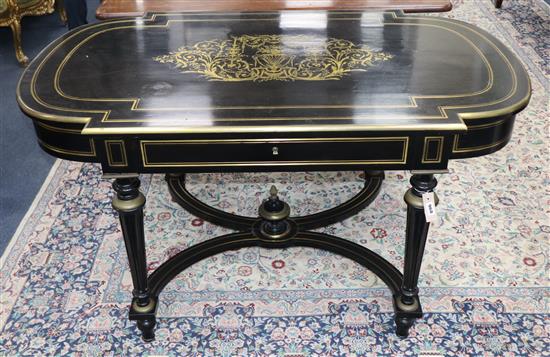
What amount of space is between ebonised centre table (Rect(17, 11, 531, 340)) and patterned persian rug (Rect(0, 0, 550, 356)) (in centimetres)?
10

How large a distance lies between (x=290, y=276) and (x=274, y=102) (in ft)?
2.52

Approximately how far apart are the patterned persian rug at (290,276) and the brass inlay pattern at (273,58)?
74 centimetres

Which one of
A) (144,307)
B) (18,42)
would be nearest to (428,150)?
(144,307)

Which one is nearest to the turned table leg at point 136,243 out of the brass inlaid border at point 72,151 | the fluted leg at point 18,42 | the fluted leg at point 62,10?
the brass inlaid border at point 72,151

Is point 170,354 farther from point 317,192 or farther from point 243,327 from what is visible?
point 317,192

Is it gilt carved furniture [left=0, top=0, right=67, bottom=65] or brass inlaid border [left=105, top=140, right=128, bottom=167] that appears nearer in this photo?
brass inlaid border [left=105, top=140, right=128, bottom=167]

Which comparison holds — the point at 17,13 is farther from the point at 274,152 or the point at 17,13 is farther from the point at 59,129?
the point at 274,152

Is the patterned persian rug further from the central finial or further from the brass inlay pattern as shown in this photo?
the brass inlay pattern

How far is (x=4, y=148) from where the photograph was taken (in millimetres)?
2967

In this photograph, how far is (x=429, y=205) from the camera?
5.64 ft

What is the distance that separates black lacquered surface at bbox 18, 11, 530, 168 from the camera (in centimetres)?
159

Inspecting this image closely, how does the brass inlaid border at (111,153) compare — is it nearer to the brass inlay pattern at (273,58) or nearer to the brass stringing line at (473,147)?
the brass inlay pattern at (273,58)

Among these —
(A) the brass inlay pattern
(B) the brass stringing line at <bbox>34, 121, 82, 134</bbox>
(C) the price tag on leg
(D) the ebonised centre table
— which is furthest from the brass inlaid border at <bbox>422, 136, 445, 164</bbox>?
(B) the brass stringing line at <bbox>34, 121, 82, 134</bbox>

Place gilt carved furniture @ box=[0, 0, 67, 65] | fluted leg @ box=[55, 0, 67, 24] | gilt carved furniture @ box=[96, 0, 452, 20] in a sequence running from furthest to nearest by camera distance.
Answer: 1. fluted leg @ box=[55, 0, 67, 24]
2. gilt carved furniture @ box=[0, 0, 67, 65]
3. gilt carved furniture @ box=[96, 0, 452, 20]
